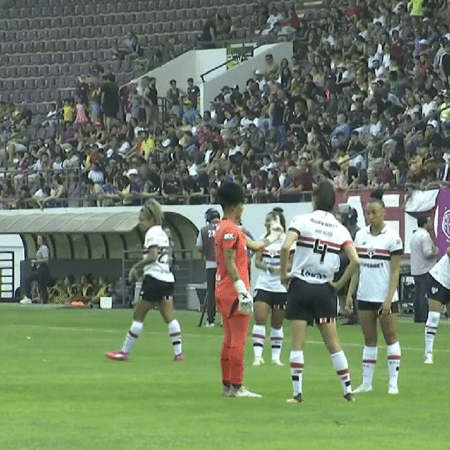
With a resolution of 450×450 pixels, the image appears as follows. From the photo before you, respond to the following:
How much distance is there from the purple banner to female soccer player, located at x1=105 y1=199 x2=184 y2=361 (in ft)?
40.8

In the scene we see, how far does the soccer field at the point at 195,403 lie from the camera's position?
12383 mm

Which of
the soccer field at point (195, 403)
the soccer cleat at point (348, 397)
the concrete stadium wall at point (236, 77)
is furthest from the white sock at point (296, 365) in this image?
the concrete stadium wall at point (236, 77)

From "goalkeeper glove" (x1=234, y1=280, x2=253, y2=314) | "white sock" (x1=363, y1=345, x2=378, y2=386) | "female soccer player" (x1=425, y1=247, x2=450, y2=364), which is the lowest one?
"white sock" (x1=363, y1=345, x2=378, y2=386)

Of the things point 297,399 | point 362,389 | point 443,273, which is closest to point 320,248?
point 297,399

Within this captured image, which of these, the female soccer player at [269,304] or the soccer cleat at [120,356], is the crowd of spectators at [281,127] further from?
the soccer cleat at [120,356]

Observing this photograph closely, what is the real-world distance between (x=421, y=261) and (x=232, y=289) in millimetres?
14709

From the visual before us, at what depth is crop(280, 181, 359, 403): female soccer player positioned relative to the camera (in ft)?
48.7

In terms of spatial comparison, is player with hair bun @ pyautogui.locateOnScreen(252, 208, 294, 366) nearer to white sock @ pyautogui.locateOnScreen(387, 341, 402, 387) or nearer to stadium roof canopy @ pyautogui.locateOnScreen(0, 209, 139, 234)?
white sock @ pyautogui.locateOnScreen(387, 341, 402, 387)

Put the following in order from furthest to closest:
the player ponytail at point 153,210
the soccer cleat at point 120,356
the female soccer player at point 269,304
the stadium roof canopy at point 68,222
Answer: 1. the stadium roof canopy at point 68,222
2. the soccer cleat at point 120,356
3. the female soccer player at point 269,304
4. the player ponytail at point 153,210

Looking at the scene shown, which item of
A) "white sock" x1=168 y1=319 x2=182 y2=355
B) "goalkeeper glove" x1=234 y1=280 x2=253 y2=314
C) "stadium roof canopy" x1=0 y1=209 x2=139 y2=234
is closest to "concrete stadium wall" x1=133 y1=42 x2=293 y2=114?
"stadium roof canopy" x1=0 y1=209 x2=139 y2=234

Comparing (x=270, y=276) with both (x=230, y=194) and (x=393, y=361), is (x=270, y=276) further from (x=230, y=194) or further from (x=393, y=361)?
(x=230, y=194)

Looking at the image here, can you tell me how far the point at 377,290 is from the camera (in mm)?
16453

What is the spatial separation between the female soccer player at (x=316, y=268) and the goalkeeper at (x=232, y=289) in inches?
24.5

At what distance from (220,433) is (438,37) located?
27.1m
